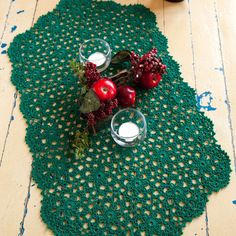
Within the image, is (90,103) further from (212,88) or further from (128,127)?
(212,88)

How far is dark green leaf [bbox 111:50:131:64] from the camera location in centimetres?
99

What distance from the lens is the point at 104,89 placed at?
2.85 feet

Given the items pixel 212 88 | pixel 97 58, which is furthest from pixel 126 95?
pixel 212 88

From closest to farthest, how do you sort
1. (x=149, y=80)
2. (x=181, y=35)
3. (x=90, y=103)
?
1. (x=90, y=103)
2. (x=149, y=80)
3. (x=181, y=35)

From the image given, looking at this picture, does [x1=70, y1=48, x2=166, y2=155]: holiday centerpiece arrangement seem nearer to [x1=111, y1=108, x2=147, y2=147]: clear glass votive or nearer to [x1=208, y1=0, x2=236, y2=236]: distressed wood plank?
[x1=111, y1=108, x2=147, y2=147]: clear glass votive

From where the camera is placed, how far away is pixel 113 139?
0.93 metres

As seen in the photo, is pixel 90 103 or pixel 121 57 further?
pixel 121 57

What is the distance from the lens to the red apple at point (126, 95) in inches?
36.4

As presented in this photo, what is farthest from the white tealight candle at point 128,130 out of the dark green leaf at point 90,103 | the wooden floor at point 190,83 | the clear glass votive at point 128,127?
the wooden floor at point 190,83

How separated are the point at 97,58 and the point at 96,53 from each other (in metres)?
0.03

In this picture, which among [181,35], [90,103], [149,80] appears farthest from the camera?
[181,35]

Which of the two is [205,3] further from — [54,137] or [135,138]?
[54,137]

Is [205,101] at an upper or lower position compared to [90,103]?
lower

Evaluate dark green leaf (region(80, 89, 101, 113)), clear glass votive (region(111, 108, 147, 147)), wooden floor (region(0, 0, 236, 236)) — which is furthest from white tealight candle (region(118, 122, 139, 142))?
wooden floor (region(0, 0, 236, 236))
